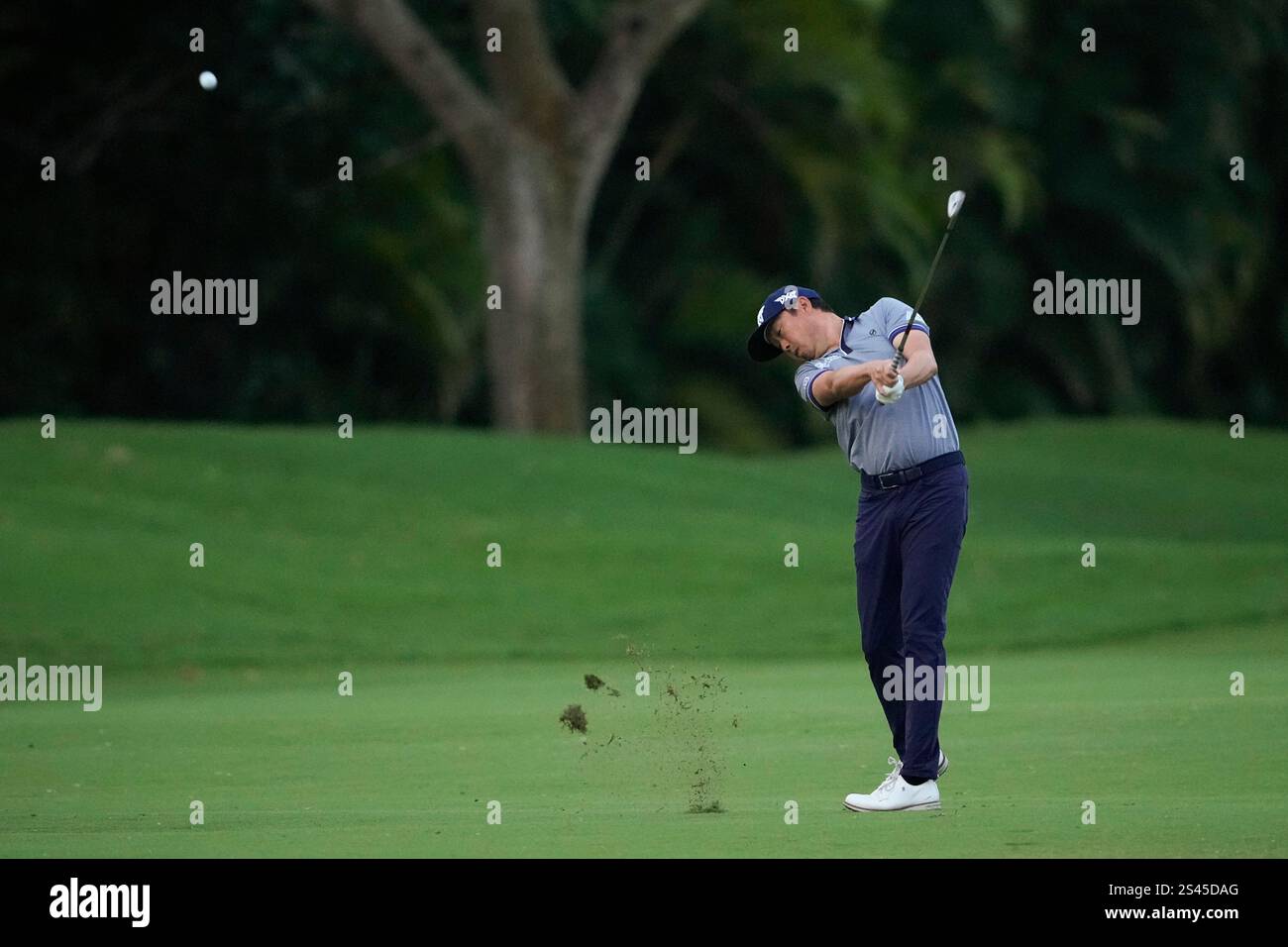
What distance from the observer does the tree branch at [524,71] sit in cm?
2369

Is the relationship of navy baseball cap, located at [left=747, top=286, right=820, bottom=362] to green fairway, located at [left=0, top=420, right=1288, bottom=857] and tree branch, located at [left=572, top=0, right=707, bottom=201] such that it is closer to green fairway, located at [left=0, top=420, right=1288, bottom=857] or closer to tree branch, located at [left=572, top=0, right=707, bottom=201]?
green fairway, located at [left=0, top=420, right=1288, bottom=857]

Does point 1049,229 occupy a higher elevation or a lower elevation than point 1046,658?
higher

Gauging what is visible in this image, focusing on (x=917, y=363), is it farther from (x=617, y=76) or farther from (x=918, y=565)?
(x=617, y=76)

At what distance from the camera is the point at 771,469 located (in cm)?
2467

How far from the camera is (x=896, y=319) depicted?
841cm

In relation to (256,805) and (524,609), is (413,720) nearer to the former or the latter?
(256,805)

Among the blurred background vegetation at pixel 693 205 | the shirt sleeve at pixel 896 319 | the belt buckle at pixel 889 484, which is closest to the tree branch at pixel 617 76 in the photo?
the blurred background vegetation at pixel 693 205

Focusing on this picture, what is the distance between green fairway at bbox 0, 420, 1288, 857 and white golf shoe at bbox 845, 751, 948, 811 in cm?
10

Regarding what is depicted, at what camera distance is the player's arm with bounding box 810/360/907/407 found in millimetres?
7918

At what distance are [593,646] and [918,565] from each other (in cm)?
940

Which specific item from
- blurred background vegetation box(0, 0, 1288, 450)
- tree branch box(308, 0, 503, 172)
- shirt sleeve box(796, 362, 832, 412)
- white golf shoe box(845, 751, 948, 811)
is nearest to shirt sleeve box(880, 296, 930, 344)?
shirt sleeve box(796, 362, 832, 412)

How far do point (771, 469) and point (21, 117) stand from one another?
11493 mm

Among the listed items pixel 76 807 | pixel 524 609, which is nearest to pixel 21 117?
pixel 524 609

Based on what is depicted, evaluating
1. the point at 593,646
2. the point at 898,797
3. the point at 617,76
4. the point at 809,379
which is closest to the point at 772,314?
the point at 809,379
